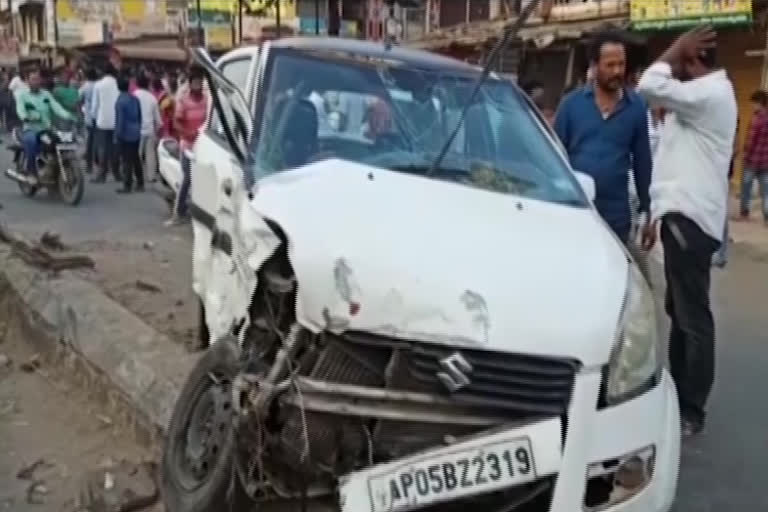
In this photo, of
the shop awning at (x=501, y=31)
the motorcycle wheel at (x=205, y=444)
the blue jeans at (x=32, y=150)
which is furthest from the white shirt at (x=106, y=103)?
the motorcycle wheel at (x=205, y=444)

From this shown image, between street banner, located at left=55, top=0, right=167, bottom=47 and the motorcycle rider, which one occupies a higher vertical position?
street banner, located at left=55, top=0, right=167, bottom=47

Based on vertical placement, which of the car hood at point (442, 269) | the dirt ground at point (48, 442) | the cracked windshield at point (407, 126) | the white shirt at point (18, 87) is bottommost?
the dirt ground at point (48, 442)

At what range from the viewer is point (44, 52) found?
4231 cm

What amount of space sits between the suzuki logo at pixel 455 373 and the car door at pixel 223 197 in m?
0.85

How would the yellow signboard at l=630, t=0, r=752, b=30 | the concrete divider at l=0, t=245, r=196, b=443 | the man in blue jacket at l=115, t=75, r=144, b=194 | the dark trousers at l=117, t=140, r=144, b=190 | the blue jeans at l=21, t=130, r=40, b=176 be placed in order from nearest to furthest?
the concrete divider at l=0, t=245, r=196, b=443 → the blue jeans at l=21, t=130, r=40, b=176 → the yellow signboard at l=630, t=0, r=752, b=30 → the man in blue jacket at l=115, t=75, r=144, b=194 → the dark trousers at l=117, t=140, r=144, b=190

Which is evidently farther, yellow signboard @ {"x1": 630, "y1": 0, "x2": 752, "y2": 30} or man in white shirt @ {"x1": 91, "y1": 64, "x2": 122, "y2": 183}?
man in white shirt @ {"x1": 91, "y1": 64, "x2": 122, "y2": 183}

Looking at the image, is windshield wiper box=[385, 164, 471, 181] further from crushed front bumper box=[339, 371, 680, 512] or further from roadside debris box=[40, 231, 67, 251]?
roadside debris box=[40, 231, 67, 251]

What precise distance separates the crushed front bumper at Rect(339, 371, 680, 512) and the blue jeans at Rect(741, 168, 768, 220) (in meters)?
11.4

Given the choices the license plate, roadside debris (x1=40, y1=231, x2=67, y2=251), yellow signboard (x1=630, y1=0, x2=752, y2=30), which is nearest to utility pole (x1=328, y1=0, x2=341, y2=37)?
yellow signboard (x1=630, y1=0, x2=752, y2=30)

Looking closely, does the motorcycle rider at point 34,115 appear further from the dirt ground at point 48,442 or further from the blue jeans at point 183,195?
the dirt ground at point 48,442

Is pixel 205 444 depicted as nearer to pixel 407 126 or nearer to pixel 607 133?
pixel 407 126

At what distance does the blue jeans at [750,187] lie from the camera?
44.9 ft

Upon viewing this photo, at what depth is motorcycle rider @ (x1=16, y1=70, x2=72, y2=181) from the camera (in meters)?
13.6

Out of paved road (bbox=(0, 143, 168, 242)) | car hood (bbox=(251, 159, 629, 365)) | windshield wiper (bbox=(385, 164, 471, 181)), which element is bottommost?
paved road (bbox=(0, 143, 168, 242))
